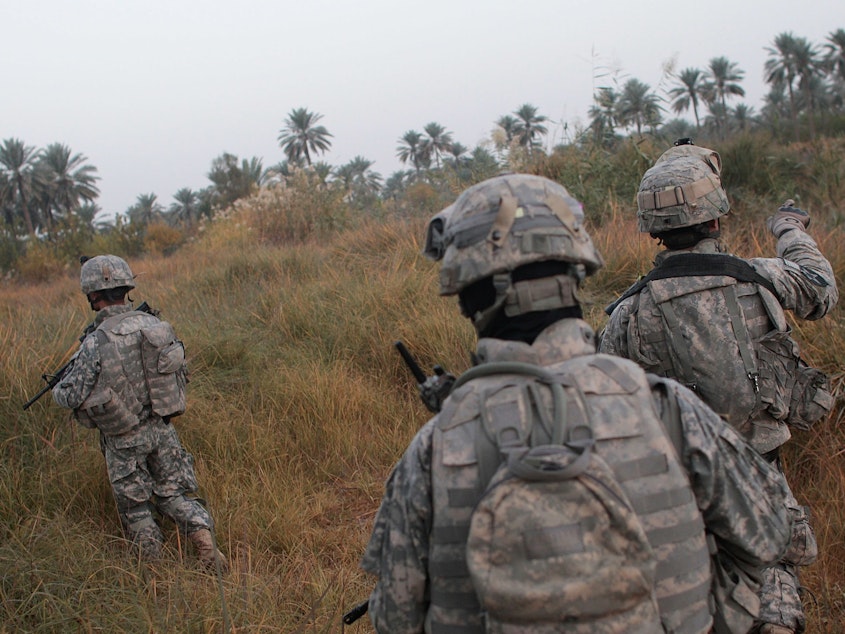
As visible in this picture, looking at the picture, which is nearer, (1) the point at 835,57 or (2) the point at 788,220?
(2) the point at 788,220

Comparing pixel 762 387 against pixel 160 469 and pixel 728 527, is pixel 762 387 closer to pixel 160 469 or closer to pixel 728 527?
pixel 728 527

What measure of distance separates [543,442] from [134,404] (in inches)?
138

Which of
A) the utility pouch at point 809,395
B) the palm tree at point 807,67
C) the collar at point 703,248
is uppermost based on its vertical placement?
the palm tree at point 807,67

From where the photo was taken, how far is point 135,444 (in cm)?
429

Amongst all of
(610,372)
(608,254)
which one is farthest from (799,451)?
(610,372)

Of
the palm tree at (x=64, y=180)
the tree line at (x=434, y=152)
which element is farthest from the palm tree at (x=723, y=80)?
the palm tree at (x=64, y=180)

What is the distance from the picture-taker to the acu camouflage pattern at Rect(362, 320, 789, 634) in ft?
4.60

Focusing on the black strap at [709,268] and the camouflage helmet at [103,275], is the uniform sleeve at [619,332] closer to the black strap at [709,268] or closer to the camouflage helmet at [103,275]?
the black strap at [709,268]

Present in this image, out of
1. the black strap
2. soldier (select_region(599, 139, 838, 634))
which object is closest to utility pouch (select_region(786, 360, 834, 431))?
soldier (select_region(599, 139, 838, 634))

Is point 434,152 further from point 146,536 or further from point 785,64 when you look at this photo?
point 785,64

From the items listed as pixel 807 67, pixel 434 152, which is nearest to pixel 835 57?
pixel 807 67

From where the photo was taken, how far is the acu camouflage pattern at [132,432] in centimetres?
418

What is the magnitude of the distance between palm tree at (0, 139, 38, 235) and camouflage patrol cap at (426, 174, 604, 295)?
45.8 m

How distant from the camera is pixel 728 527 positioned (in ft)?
5.03
